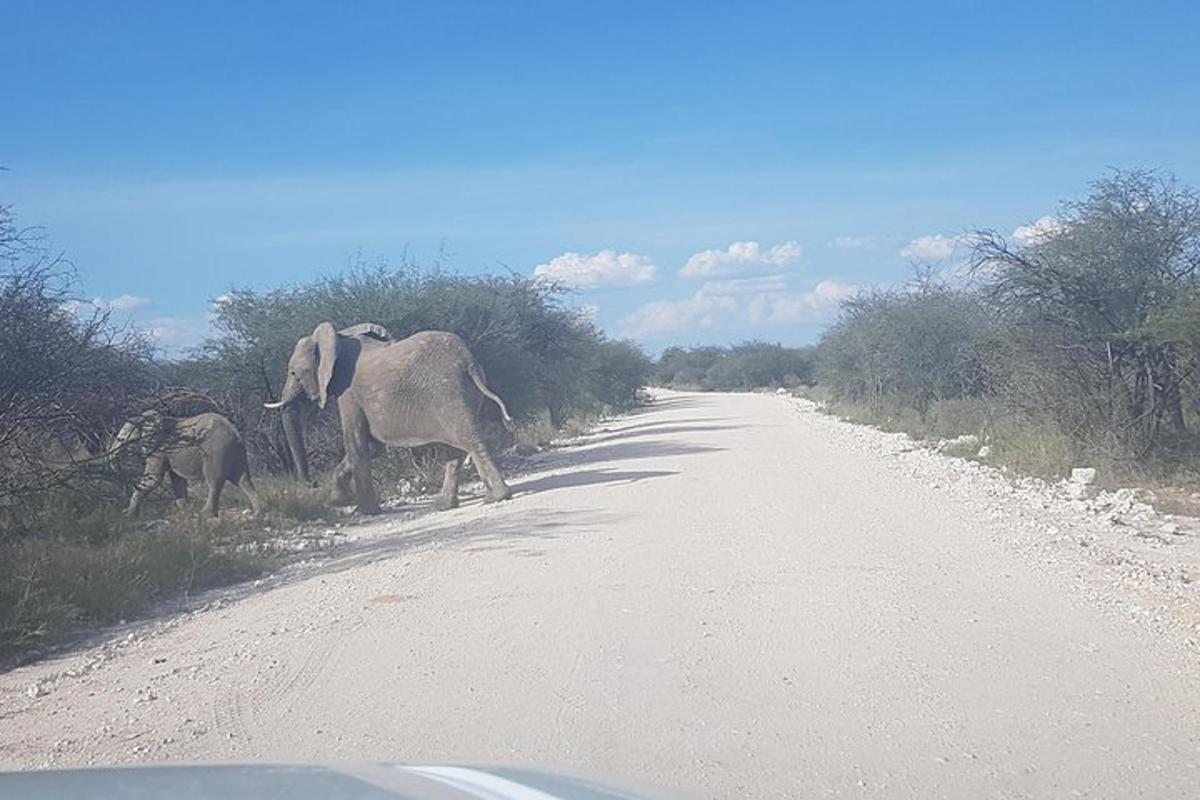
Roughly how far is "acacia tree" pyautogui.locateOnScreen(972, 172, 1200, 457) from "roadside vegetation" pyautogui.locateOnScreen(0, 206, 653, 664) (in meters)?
8.85

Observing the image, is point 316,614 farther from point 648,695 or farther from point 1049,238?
point 1049,238

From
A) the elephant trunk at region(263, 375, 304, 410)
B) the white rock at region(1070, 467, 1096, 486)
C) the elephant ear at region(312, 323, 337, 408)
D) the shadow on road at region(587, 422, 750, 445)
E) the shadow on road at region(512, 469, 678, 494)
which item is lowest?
the white rock at region(1070, 467, 1096, 486)

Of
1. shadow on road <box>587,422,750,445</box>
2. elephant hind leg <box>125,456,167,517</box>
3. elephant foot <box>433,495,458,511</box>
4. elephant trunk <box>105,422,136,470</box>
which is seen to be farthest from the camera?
shadow on road <box>587,422,750,445</box>

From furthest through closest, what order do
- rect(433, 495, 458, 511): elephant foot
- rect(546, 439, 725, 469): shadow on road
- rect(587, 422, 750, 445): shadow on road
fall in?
rect(587, 422, 750, 445): shadow on road → rect(546, 439, 725, 469): shadow on road → rect(433, 495, 458, 511): elephant foot

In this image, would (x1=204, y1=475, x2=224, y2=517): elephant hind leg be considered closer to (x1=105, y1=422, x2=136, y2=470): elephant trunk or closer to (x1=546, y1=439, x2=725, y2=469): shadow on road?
(x1=105, y1=422, x2=136, y2=470): elephant trunk

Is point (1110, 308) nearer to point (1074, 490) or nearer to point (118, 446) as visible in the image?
point (1074, 490)

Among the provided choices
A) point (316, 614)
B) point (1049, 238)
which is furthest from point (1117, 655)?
point (1049, 238)

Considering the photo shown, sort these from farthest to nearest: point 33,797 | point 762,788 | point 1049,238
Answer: point 1049,238
point 762,788
point 33,797

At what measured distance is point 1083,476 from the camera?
59.1 feet

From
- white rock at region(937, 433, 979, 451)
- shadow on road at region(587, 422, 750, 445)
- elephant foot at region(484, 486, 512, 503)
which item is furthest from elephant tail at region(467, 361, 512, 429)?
shadow on road at region(587, 422, 750, 445)

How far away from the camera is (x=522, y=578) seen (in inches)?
445

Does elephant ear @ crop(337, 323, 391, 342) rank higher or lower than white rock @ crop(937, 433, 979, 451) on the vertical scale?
higher

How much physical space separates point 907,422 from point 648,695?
2916cm

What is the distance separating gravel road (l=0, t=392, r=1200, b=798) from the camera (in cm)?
614
